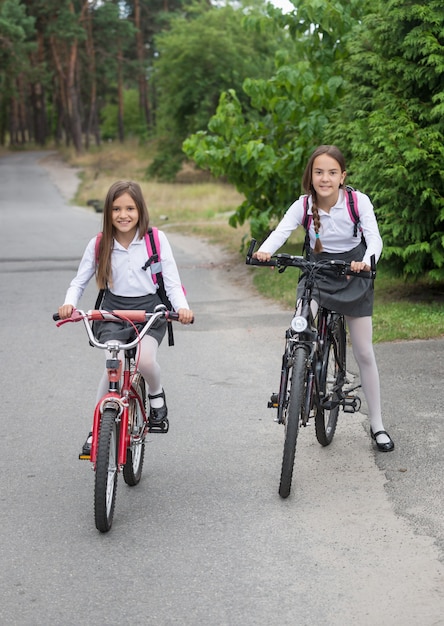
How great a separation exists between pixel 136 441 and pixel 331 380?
137cm

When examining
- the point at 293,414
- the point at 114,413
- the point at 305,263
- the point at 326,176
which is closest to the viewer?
the point at 114,413

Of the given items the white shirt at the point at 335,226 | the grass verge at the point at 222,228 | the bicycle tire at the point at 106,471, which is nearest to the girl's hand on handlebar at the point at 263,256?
the white shirt at the point at 335,226

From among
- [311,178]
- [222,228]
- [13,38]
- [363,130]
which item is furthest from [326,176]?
[13,38]

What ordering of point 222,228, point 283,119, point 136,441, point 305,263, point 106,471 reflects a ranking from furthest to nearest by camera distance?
point 222,228, point 283,119, point 305,263, point 136,441, point 106,471

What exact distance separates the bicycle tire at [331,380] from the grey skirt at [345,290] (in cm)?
18

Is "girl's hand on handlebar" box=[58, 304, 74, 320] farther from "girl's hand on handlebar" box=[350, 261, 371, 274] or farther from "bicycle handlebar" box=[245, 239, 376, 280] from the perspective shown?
"girl's hand on handlebar" box=[350, 261, 371, 274]

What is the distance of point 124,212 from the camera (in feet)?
16.3

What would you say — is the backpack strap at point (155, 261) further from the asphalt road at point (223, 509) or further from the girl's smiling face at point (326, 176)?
the asphalt road at point (223, 509)

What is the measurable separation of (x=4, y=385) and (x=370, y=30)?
570cm

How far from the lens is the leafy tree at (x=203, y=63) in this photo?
125 ft

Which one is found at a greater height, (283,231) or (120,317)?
(283,231)

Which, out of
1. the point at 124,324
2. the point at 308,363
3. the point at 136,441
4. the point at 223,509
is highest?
the point at 124,324

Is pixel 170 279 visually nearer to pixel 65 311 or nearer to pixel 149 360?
pixel 149 360

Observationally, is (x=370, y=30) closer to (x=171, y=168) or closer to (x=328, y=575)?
(x=328, y=575)
